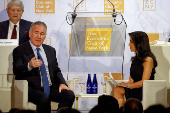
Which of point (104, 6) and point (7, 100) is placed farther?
point (104, 6)

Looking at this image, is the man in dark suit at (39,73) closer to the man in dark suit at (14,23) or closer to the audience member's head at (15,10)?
the man in dark suit at (14,23)

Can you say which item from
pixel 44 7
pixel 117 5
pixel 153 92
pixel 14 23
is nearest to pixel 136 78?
pixel 153 92

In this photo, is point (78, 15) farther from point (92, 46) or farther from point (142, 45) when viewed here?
point (142, 45)

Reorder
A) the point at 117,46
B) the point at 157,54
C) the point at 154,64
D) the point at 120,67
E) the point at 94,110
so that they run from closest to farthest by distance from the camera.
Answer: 1. the point at 94,110
2. the point at 154,64
3. the point at 157,54
4. the point at 117,46
5. the point at 120,67

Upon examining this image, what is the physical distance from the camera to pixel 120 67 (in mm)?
4270

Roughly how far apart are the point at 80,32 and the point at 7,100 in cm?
155

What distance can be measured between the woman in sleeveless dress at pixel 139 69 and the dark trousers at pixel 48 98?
0.61 metres

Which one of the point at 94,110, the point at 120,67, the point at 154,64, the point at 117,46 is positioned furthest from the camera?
the point at 120,67

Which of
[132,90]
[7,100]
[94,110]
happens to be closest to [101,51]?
[132,90]

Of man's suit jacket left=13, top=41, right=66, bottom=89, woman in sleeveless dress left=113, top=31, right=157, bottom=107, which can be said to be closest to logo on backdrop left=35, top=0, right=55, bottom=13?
man's suit jacket left=13, top=41, right=66, bottom=89

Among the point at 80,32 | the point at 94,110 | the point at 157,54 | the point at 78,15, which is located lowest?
the point at 94,110

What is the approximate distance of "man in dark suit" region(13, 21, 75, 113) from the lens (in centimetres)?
280

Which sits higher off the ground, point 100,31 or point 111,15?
point 111,15

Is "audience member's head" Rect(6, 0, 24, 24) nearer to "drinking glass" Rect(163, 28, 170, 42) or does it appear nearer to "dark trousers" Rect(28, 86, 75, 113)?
"dark trousers" Rect(28, 86, 75, 113)
